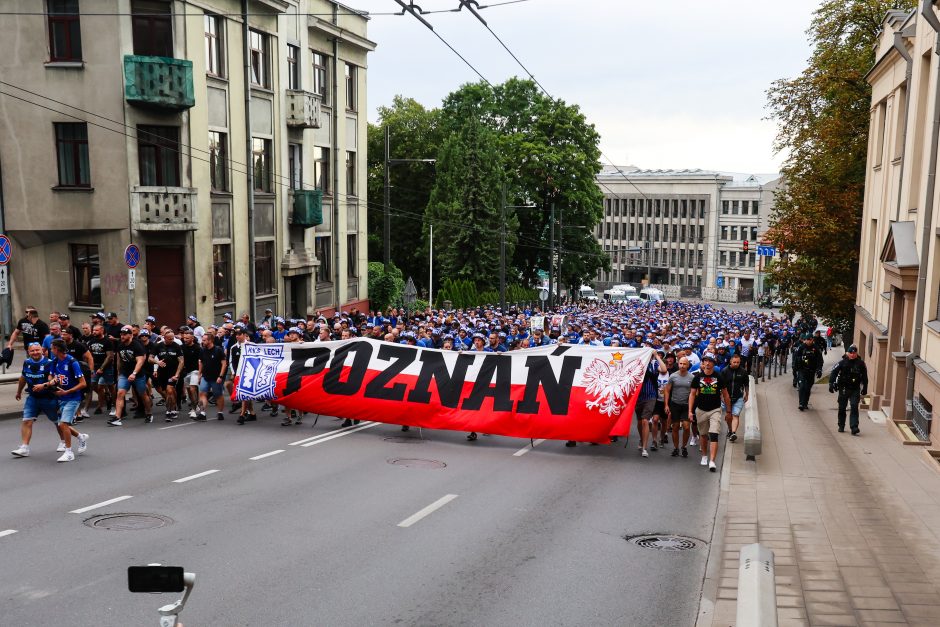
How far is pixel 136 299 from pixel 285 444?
13.4 meters

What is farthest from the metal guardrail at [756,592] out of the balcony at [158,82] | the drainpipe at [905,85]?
the balcony at [158,82]

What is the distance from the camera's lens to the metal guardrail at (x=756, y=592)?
4.66m

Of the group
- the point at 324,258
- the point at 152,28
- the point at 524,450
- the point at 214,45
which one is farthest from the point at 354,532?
the point at 324,258

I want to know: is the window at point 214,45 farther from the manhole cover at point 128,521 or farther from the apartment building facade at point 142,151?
the manhole cover at point 128,521

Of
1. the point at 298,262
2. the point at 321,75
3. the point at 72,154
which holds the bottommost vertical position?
the point at 298,262

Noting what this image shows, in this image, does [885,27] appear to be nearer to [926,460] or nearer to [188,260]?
[926,460]

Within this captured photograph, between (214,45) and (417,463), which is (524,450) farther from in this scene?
(214,45)

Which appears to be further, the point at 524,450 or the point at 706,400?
the point at 524,450

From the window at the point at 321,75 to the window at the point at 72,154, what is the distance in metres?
11.2

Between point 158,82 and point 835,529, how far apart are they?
21693mm

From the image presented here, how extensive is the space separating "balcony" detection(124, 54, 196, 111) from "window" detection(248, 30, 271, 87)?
4751 millimetres

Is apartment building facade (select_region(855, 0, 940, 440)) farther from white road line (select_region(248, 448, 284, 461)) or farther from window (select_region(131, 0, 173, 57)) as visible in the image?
window (select_region(131, 0, 173, 57))

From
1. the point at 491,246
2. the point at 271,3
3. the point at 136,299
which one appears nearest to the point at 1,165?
the point at 136,299

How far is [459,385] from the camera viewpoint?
15711 millimetres
